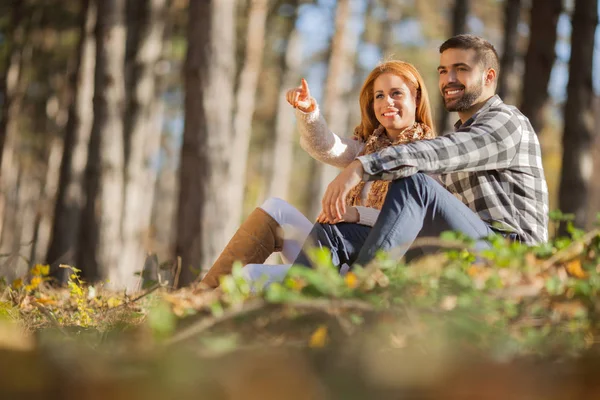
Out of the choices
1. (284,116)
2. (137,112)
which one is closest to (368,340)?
(137,112)

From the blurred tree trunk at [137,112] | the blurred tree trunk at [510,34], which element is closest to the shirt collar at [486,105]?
the blurred tree trunk at [510,34]

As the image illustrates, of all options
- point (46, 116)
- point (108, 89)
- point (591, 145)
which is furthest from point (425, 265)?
point (46, 116)

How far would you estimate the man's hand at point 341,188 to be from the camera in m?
3.59

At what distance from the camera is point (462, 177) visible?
4117 millimetres

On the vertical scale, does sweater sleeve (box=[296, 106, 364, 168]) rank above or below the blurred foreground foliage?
above

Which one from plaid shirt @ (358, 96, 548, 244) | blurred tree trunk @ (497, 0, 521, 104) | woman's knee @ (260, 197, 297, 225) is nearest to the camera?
plaid shirt @ (358, 96, 548, 244)

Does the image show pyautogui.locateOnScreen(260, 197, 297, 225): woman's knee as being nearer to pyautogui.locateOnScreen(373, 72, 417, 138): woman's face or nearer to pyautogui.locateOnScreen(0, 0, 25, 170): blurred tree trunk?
pyautogui.locateOnScreen(373, 72, 417, 138): woman's face

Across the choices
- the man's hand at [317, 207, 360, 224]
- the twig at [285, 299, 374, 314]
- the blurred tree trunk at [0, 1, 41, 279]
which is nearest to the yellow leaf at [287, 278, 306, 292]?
the twig at [285, 299, 374, 314]

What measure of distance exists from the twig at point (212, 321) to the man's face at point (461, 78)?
2452 mm

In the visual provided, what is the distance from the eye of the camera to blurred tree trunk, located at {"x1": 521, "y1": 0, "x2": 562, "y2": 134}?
939cm

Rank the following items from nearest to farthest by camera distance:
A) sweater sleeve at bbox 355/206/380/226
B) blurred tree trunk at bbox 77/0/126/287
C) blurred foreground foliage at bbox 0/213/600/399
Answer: blurred foreground foliage at bbox 0/213/600/399, sweater sleeve at bbox 355/206/380/226, blurred tree trunk at bbox 77/0/126/287

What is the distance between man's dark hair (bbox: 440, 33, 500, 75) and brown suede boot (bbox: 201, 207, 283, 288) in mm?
1464

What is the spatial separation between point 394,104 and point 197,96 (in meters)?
3.01

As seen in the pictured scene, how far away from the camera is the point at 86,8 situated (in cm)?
1222
